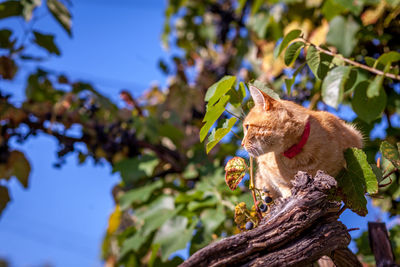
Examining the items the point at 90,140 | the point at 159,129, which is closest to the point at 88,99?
the point at 90,140

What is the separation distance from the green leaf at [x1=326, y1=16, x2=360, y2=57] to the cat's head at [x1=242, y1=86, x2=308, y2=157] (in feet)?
1.49

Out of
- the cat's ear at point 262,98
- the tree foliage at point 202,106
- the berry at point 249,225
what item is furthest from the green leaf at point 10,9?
the berry at point 249,225

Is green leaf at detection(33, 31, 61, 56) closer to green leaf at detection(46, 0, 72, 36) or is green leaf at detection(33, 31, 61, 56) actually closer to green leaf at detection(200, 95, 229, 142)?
green leaf at detection(46, 0, 72, 36)

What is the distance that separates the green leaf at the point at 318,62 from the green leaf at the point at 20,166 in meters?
1.17

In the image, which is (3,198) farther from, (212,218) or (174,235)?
(212,218)

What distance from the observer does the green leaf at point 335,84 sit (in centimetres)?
80

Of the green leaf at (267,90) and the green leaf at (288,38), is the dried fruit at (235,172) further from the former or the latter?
the green leaf at (288,38)

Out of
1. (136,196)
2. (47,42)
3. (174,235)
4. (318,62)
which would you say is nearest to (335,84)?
(318,62)

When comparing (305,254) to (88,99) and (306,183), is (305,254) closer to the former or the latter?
(306,183)

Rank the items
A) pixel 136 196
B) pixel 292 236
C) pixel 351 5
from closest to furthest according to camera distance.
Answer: pixel 292 236 < pixel 351 5 < pixel 136 196

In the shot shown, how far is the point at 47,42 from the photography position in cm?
144

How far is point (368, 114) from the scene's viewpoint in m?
0.86

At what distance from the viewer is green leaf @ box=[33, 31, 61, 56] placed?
1.43 metres

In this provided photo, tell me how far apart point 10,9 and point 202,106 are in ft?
3.28
